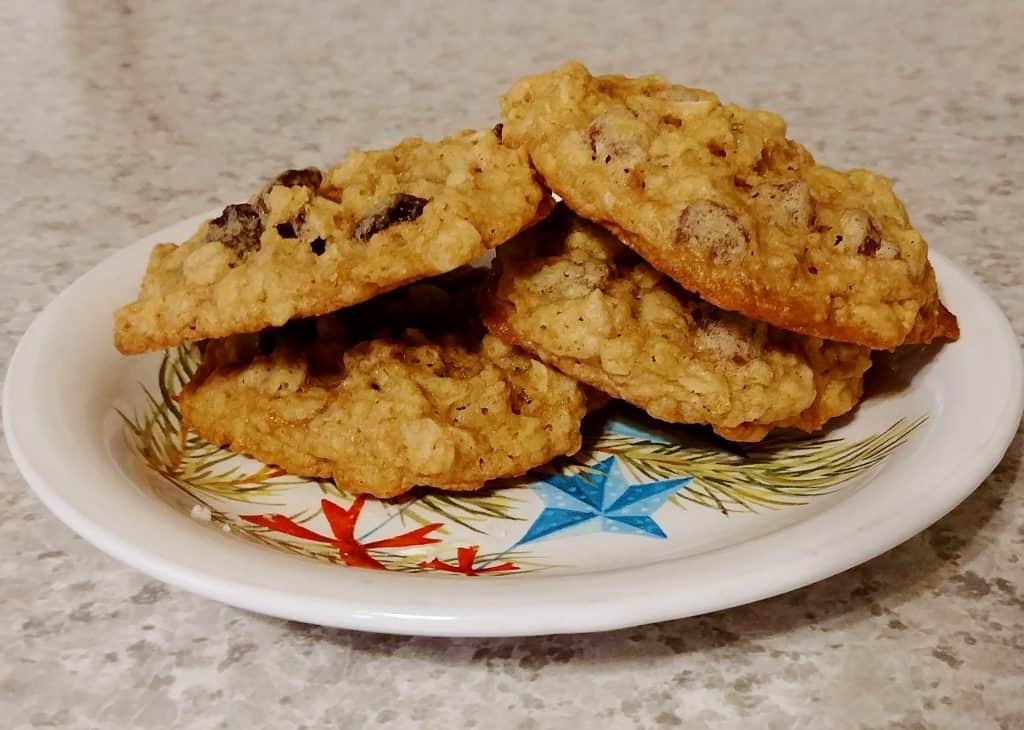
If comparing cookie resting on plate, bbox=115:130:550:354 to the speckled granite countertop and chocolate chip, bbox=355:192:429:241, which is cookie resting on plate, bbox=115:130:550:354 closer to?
chocolate chip, bbox=355:192:429:241

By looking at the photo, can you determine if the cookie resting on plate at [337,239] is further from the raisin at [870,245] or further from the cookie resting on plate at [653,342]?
the raisin at [870,245]

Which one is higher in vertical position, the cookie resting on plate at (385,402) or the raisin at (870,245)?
the raisin at (870,245)

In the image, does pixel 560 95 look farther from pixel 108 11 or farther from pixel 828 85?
pixel 108 11

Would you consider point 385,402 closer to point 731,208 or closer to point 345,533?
point 345,533

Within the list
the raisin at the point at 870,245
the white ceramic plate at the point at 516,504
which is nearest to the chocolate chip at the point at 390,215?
the white ceramic plate at the point at 516,504

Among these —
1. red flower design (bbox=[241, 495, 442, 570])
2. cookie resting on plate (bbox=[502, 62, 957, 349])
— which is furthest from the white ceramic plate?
cookie resting on plate (bbox=[502, 62, 957, 349])

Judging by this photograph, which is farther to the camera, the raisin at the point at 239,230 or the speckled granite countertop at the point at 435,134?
the raisin at the point at 239,230

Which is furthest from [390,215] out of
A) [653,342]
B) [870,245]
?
[870,245]
